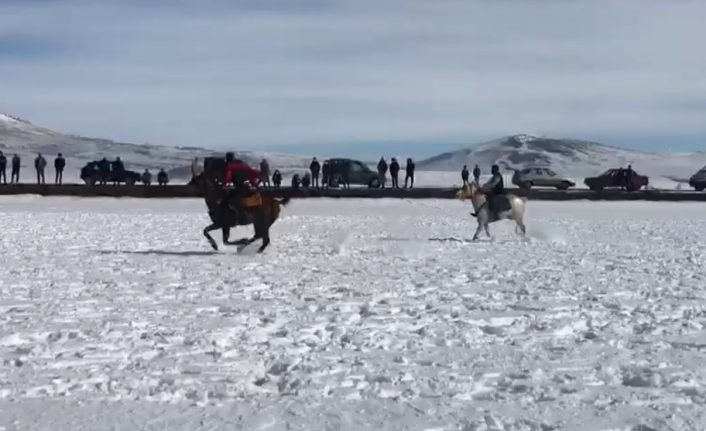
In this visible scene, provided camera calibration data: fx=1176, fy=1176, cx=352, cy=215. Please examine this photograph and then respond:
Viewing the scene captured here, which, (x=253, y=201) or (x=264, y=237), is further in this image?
(x=264, y=237)

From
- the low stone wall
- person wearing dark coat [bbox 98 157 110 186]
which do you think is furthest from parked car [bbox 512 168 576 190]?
person wearing dark coat [bbox 98 157 110 186]

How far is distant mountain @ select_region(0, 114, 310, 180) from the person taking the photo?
107500mm

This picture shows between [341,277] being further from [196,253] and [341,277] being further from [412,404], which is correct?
[412,404]

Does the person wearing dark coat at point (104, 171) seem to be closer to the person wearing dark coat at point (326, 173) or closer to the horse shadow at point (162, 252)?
the person wearing dark coat at point (326, 173)

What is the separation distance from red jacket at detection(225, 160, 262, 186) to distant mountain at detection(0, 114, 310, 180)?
75070mm

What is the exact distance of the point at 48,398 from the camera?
7.58 meters

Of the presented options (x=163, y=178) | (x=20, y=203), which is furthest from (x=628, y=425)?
(x=163, y=178)

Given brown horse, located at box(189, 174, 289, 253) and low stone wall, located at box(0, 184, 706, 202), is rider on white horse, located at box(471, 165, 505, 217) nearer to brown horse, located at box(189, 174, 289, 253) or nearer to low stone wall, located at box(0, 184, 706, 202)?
brown horse, located at box(189, 174, 289, 253)

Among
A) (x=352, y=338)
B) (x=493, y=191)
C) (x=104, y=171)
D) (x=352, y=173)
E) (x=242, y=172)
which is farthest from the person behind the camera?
(x=104, y=171)

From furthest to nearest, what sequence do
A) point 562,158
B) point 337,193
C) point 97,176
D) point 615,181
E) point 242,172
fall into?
point 562,158
point 615,181
point 97,176
point 337,193
point 242,172

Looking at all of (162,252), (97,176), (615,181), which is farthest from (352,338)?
(615,181)

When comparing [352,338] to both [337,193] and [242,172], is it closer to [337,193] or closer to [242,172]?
[242,172]

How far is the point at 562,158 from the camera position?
131500 millimetres

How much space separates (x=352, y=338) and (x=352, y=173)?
159 ft
